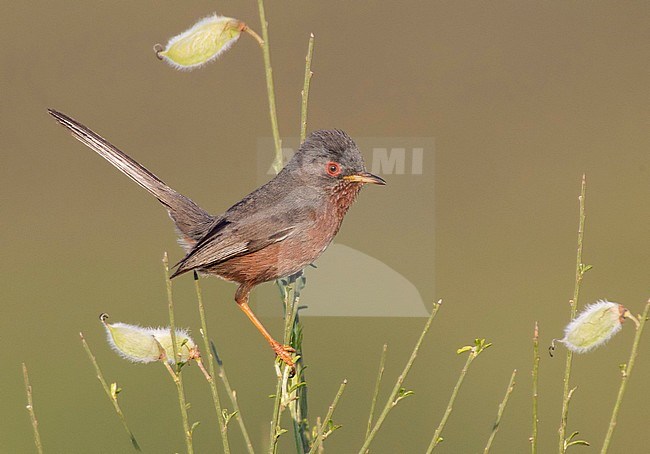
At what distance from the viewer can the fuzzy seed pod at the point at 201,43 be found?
104 inches

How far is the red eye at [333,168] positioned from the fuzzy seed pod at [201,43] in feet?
1.32

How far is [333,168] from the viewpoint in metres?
2.73

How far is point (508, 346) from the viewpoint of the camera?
10.5 m

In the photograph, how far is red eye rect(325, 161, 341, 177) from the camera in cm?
271

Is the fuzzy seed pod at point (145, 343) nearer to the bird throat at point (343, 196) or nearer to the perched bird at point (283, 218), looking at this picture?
the perched bird at point (283, 218)

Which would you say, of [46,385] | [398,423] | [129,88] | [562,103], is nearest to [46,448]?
[46,385]

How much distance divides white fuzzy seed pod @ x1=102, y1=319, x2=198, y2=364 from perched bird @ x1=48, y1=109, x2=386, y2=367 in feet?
0.51

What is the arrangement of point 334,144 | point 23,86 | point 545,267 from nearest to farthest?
1. point 334,144
2. point 545,267
3. point 23,86

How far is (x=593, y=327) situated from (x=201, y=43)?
120 centimetres

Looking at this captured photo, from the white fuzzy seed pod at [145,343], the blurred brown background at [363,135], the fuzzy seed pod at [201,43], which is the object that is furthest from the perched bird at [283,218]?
the blurred brown background at [363,135]

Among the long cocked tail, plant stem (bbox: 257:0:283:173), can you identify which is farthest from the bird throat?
the long cocked tail

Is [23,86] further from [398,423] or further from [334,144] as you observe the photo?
[334,144]

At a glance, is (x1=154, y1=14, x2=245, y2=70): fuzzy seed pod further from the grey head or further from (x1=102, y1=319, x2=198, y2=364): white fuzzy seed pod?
(x1=102, y1=319, x2=198, y2=364): white fuzzy seed pod

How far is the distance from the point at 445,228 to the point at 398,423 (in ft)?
13.5
